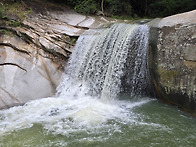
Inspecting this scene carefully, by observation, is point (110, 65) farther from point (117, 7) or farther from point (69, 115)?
point (117, 7)

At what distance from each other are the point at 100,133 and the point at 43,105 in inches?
75.7

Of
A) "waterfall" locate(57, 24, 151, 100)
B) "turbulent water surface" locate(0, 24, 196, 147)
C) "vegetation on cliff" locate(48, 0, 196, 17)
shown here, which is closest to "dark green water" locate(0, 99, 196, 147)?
"turbulent water surface" locate(0, 24, 196, 147)

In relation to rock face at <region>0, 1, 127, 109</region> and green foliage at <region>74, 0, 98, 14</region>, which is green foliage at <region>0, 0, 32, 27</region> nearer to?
rock face at <region>0, 1, 127, 109</region>

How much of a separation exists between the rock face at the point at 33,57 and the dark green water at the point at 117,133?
1.70 metres

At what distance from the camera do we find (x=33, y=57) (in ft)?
16.6

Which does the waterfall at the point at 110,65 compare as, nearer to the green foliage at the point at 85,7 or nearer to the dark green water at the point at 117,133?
the dark green water at the point at 117,133

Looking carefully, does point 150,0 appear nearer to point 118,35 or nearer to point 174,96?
point 118,35

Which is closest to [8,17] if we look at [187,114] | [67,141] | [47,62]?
[47,62]

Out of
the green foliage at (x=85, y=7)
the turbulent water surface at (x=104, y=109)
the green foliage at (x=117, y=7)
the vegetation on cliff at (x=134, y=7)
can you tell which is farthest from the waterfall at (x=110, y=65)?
the green foliage at (x=117, y=7)

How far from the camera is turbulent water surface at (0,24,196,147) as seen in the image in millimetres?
2721

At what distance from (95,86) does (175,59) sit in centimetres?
212

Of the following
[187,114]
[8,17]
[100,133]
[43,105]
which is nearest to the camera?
[100,133]

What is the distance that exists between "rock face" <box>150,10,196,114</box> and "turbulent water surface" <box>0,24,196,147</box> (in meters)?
0.24

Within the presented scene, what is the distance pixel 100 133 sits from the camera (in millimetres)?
2840
